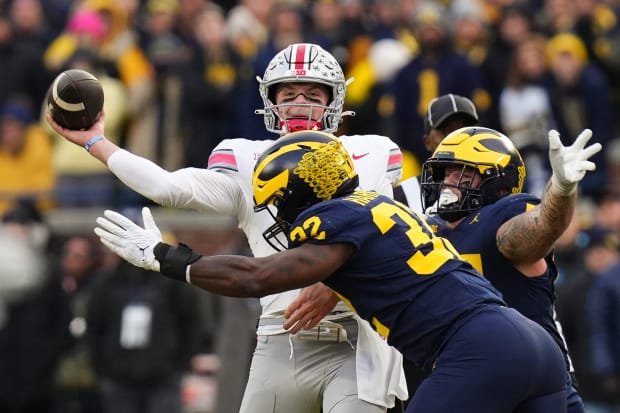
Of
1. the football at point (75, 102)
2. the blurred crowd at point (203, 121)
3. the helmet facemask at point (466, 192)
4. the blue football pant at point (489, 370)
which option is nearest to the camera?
the blue football pant at point (489, 370)

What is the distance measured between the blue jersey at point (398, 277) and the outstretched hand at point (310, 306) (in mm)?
350

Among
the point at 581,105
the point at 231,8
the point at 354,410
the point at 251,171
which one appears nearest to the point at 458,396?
the point at 354,410

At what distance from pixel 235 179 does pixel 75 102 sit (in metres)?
0.74

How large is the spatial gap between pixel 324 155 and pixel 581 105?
712cm

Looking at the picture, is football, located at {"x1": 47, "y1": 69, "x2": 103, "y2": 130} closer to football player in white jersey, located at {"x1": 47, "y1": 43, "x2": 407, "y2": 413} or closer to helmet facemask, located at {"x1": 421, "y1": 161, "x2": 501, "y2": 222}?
football player in white jersey, located at {"x1": 47, "y1": 43, "x2": 407, "y2": 413}

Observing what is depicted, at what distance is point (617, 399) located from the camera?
1049cm

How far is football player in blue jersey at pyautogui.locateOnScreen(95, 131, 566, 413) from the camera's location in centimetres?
510

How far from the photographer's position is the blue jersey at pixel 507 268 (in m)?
5.97

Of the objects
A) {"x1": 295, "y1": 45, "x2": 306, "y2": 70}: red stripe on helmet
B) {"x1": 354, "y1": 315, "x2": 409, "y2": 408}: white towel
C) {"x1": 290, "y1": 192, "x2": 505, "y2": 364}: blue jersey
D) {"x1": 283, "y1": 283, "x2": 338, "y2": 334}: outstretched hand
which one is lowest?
{"x1": 354, "y1": 315, "x2": 409, "y2": 408}: white towel

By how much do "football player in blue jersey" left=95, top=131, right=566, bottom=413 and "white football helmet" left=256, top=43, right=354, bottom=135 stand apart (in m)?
0.68

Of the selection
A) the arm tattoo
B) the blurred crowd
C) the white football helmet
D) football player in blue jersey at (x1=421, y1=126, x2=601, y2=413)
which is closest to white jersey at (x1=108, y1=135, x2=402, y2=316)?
the white football helmet

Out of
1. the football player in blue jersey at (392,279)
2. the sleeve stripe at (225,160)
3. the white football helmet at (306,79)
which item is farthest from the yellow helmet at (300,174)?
the white football helmet at (306,79)

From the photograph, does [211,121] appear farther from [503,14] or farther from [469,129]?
[469,129]

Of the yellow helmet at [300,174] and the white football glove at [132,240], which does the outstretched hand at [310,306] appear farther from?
the white football glove at [132,240]
